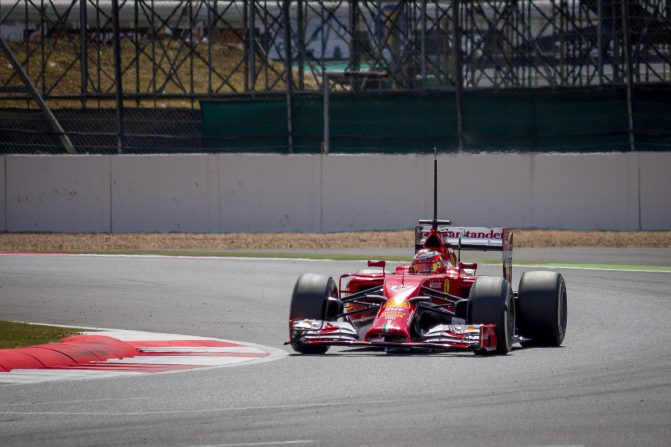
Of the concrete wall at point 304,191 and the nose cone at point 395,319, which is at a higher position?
the concrete wall at point 304,191

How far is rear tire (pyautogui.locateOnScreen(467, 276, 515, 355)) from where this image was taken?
1048 centimetres

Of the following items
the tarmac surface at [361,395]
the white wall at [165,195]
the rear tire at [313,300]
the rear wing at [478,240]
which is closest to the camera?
the tarmac surface at [361,395]

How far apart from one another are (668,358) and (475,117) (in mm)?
19593

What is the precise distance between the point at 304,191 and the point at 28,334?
13.2 meters

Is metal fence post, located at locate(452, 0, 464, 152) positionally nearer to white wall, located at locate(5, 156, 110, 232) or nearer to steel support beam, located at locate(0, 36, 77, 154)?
white wall, located at locate(5, 156, 110, 232)

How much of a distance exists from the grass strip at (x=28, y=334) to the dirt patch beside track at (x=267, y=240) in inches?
422

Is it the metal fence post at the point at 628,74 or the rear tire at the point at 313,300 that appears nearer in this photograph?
the rear tire at the point at 313,300

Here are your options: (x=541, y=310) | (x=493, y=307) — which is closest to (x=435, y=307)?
(x=493, y=307)

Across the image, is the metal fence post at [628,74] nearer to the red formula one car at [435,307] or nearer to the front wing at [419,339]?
the red formula one car at [435,307]

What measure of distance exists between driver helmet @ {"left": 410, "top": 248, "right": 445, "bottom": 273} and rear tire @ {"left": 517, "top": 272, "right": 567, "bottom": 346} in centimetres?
79

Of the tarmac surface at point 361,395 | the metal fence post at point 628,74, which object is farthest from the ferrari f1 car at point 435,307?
the metal fence post at point 628,74

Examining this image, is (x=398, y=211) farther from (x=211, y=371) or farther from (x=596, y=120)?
(x=211, y=371)

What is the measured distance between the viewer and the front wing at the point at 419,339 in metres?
10.2

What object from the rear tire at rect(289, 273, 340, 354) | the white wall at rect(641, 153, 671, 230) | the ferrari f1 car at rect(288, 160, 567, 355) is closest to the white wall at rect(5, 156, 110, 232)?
the white wall at rect(641, 153, 671, 230)
